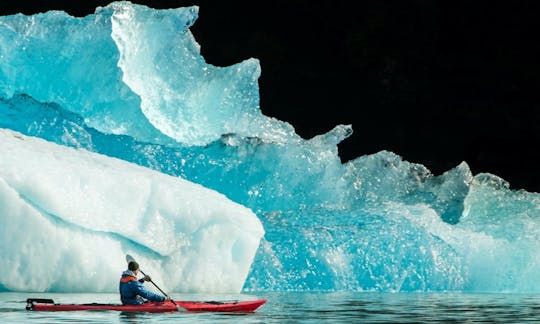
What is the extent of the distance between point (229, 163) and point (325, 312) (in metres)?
6.79

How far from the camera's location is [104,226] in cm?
1410

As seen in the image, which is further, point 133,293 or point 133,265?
point 133,265

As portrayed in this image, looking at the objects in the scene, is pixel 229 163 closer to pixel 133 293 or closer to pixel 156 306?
pixel 133 293

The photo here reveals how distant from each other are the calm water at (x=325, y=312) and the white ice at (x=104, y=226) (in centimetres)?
34

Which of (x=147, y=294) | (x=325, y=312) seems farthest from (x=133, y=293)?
(x=325, y=312)

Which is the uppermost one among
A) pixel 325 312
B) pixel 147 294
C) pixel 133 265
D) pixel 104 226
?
pixel 104 226

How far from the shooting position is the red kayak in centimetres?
1123

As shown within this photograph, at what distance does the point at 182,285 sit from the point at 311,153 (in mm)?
3885

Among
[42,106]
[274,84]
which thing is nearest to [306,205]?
[42,106]

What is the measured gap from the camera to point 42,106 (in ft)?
57.1

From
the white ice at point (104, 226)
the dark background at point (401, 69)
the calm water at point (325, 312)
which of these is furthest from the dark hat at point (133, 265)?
the dark background at point (401, 69)

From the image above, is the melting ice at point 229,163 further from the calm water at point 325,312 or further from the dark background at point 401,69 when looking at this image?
the dark background at point 401,69

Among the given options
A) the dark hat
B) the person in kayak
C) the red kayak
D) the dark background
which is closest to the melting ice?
the dark hat

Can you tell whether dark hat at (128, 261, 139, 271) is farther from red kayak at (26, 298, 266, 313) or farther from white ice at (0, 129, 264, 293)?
white ice at (0, 129, 264, 293)
